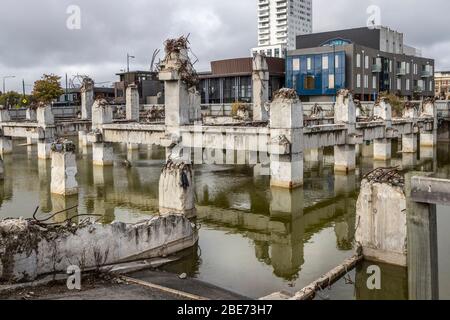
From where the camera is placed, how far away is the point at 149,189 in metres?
25.1

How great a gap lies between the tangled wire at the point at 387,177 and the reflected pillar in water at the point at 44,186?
1349cm

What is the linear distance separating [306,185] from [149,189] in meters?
7.75

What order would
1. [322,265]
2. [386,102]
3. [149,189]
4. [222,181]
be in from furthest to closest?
[386,102] < [222,181] < [149,189] < [322,265]

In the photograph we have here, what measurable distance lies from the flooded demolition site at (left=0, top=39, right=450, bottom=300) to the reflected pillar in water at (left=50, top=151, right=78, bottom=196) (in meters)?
0.07

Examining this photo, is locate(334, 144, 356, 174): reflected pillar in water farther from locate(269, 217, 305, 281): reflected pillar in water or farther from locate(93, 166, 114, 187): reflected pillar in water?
locate(93, 166, 114, 187): reflected pillar in water

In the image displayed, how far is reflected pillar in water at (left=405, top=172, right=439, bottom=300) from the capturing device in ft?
30.0

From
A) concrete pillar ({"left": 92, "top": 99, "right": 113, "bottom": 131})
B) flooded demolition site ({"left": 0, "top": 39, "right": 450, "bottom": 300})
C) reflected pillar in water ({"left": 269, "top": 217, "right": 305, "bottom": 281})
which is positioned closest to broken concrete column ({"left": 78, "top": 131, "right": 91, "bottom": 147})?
flooded demolition site ({"left": 0, "top": 39, "right": 450, "bottom": 300})

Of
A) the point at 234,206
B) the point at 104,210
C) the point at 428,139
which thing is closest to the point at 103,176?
the point at 104,210

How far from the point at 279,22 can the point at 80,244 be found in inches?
6203

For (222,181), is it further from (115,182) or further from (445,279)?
(445,279)

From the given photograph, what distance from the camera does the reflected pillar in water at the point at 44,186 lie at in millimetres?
21766

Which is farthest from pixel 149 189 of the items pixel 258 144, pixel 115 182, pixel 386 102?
pixel 386 102

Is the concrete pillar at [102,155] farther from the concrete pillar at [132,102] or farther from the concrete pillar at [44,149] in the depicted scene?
the concrete pillar at [132,102]

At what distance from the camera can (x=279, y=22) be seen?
530 feet
